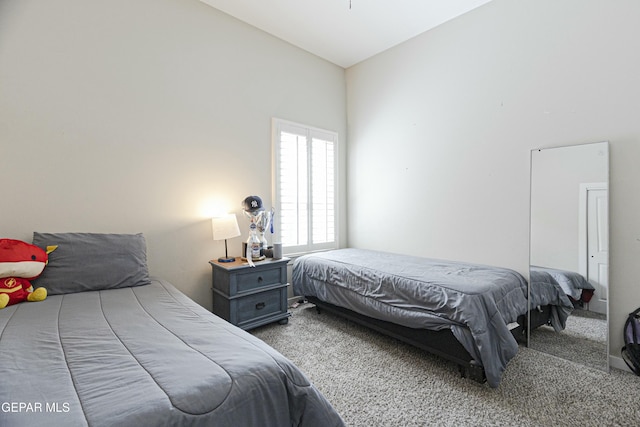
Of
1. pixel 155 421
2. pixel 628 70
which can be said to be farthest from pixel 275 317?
pixel 628 70

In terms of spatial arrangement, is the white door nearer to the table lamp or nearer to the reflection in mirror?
the reflection in mirror

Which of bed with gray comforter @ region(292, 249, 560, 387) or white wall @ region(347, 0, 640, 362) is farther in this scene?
white wall @ region(347, 0, 640, 362)

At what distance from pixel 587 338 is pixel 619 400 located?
0.57 meters

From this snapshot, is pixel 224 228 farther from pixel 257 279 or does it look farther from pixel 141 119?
pixel 141 119

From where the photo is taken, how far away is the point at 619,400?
68.7 inches

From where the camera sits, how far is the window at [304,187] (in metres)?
3.38

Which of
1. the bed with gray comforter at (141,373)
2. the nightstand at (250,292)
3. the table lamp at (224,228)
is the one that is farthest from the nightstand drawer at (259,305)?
the bed with gray comforter at (141,373)

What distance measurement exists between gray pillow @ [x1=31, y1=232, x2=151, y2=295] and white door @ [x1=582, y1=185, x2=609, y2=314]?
3327 mm

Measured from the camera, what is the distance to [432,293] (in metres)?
2.12

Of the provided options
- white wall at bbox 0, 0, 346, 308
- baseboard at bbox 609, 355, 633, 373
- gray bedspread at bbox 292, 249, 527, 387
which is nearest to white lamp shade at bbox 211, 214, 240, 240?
white wall at bbox 0, 0, 346, 308

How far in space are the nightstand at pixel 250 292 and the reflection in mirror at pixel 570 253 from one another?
2.20 meters

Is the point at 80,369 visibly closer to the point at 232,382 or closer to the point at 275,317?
the point at 232,382

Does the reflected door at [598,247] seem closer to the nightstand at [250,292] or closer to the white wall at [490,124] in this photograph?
the white wall at [490,124]

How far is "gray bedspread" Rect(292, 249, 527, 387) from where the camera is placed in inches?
74.2
